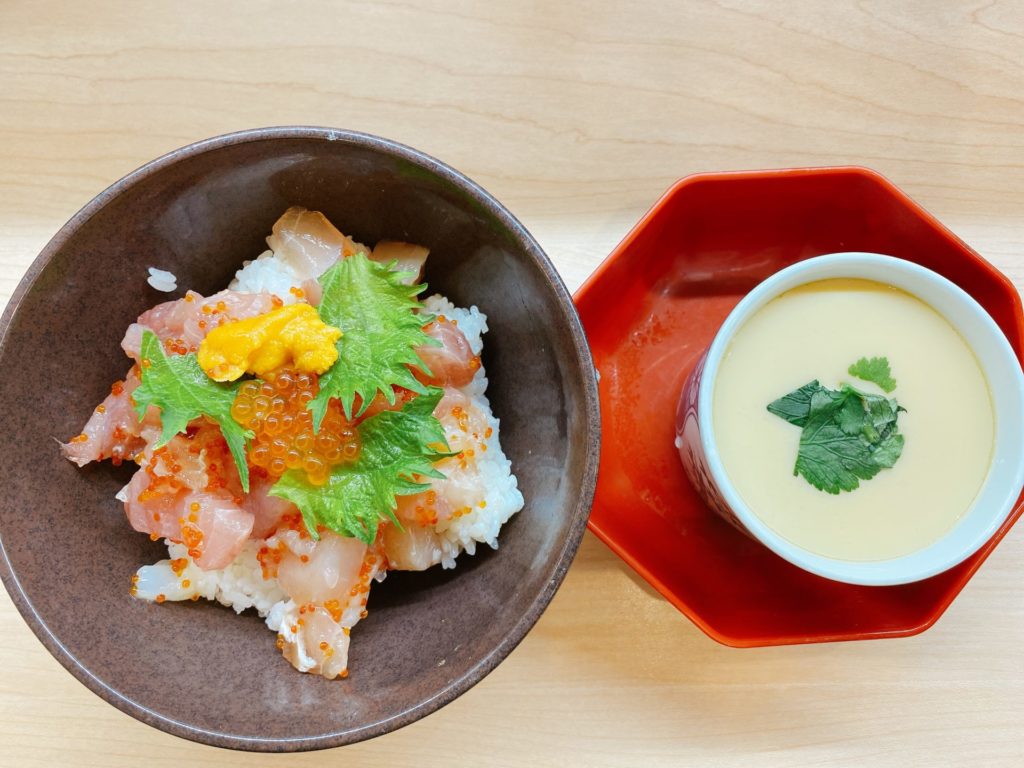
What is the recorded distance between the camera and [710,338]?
1575mm

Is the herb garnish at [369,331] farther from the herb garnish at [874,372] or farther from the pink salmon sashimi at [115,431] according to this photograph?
the herb garnish at [874,372]

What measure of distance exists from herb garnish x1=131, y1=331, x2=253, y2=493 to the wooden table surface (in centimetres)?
58

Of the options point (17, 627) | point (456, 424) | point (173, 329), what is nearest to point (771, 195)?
point (456, 424)

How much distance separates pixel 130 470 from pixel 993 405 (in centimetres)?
150

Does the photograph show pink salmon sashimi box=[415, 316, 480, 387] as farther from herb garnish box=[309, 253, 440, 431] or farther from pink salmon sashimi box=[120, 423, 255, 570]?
pink salmon sashimi box=[120, 423, 255, 570]

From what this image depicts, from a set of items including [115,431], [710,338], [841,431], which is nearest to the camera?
[841,431]

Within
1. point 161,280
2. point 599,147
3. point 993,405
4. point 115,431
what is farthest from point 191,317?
point 993,405

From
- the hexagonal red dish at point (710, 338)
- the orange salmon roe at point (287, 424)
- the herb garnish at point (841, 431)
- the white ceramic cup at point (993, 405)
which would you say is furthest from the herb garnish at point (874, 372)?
the orange salmon roe at point (287, 424)

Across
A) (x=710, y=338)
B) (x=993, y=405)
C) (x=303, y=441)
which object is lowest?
(x=303, y=441)

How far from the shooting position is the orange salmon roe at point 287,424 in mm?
1217

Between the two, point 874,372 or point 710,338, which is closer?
point 874,372

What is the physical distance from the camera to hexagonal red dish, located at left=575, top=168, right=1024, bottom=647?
1438mm

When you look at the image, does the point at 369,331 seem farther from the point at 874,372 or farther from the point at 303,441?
the point at 874,372

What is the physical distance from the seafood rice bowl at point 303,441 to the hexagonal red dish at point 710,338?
0.29 m
